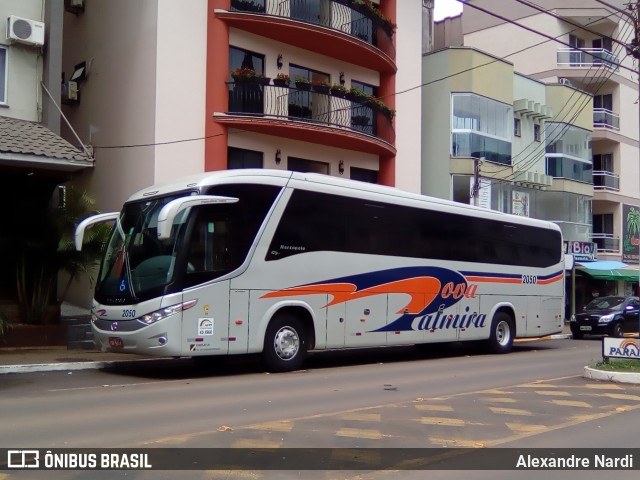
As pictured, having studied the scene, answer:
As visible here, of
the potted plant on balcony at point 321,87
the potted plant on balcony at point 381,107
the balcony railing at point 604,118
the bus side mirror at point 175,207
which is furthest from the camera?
the balcony railing at point 604,118

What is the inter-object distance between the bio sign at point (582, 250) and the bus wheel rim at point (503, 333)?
634 inches

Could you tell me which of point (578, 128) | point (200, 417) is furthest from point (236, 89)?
point (578, 128)

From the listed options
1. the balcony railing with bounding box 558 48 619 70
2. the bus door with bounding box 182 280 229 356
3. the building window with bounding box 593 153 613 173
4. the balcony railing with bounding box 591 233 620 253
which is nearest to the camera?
the bus door with bounding box 182 280 229 356

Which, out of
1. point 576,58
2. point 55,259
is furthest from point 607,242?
point 55,259

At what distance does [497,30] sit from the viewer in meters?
42.6

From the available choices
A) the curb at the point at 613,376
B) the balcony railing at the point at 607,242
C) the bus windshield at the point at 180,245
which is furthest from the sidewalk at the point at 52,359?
the balcony railing at the point at 607,242

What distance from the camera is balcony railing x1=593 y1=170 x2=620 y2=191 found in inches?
1634

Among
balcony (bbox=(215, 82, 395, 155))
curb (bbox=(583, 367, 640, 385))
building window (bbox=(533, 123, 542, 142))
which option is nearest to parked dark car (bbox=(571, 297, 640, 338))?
balcony (bbox=(215, 82, 395, 155))

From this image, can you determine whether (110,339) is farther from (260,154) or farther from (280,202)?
(260,154)

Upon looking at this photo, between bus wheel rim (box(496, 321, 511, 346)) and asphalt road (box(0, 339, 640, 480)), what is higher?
bus wheel rim (box(496, 321, 511, 346))

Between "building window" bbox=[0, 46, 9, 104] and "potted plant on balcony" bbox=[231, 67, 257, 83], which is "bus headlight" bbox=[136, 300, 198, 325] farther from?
"potted plant on balcony" bbox=[231, 67, 257, 83]

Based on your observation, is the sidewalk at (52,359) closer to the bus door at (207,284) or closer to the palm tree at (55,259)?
the palm tree at (55,259)

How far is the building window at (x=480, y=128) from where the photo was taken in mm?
31078

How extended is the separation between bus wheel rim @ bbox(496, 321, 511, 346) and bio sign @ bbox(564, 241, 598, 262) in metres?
16.1
